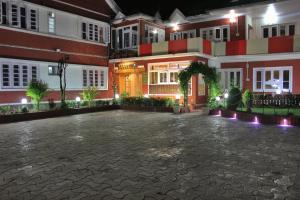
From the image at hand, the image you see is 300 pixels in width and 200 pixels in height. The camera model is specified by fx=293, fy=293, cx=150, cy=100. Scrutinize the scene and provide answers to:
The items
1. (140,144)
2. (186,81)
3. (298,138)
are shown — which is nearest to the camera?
(140,144)

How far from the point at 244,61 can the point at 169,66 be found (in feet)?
18.3

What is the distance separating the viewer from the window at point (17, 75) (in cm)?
1694

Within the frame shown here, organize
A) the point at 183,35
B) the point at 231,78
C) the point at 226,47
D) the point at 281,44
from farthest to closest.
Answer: the point at 183,35, the point at 231,78, the point at 226,47, the point at 281,44

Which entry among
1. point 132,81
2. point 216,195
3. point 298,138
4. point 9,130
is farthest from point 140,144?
point 132,81

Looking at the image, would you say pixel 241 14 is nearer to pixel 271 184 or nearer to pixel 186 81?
pixel 186 81

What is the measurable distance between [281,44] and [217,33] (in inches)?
220

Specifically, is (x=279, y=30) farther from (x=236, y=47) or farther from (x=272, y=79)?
(x=272, y=79)

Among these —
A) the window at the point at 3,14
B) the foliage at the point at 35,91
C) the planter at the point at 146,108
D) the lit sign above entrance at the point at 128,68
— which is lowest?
the planter at the point at 146,108

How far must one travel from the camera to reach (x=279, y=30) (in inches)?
874

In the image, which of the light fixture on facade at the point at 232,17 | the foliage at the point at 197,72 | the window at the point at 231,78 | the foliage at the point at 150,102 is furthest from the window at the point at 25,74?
the light fixture on facade at the point at 232,17

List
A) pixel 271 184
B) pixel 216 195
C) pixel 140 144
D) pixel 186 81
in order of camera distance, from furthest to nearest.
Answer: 1. pixel 186 81
2. pixel 140 144
3. pixel 271 184
4. pixel 216 195

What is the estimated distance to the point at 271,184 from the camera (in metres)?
5.25

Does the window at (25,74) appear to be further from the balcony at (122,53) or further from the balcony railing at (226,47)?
the balcony railing at (226,47)

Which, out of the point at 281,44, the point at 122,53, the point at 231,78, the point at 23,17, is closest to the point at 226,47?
the point at 231,78
